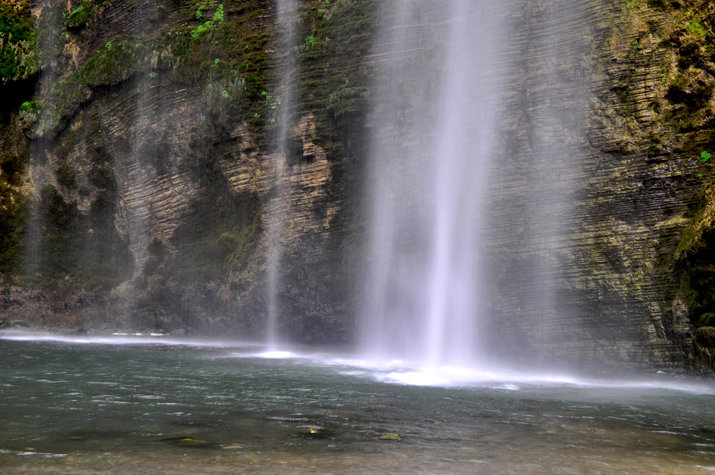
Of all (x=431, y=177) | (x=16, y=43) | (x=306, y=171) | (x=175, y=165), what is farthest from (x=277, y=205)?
(x=16, y=43)

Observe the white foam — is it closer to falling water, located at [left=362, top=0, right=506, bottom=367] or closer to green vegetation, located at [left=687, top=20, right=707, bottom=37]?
falling water, located at [left=362, top=0, right=506, bottom=367]

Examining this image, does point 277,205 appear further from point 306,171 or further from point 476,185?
point 476,185

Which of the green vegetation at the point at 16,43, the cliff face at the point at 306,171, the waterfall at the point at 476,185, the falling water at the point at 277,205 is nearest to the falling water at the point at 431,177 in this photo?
the waterfall at the point at 476,185

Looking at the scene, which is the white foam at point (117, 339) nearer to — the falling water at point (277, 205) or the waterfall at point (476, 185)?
the falling water at point (277, 205)

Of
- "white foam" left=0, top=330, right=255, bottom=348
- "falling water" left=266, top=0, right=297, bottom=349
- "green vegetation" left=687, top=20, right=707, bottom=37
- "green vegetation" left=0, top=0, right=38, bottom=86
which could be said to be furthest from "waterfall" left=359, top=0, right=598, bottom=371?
"green vegetation" left=0, top=0, right=38, bottom=86

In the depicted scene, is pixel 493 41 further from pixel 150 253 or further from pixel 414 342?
pixel 150 253

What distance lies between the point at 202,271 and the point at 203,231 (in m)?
1.46

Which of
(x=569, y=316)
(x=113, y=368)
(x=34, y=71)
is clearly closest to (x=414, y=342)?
(x=569, y=316)

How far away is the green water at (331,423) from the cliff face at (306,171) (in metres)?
3.32

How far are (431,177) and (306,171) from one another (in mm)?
4225

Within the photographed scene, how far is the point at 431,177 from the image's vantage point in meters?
18.5

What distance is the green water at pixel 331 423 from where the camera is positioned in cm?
607

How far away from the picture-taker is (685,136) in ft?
49.3

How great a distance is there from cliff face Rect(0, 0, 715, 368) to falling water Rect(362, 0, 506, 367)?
1.97 feet
